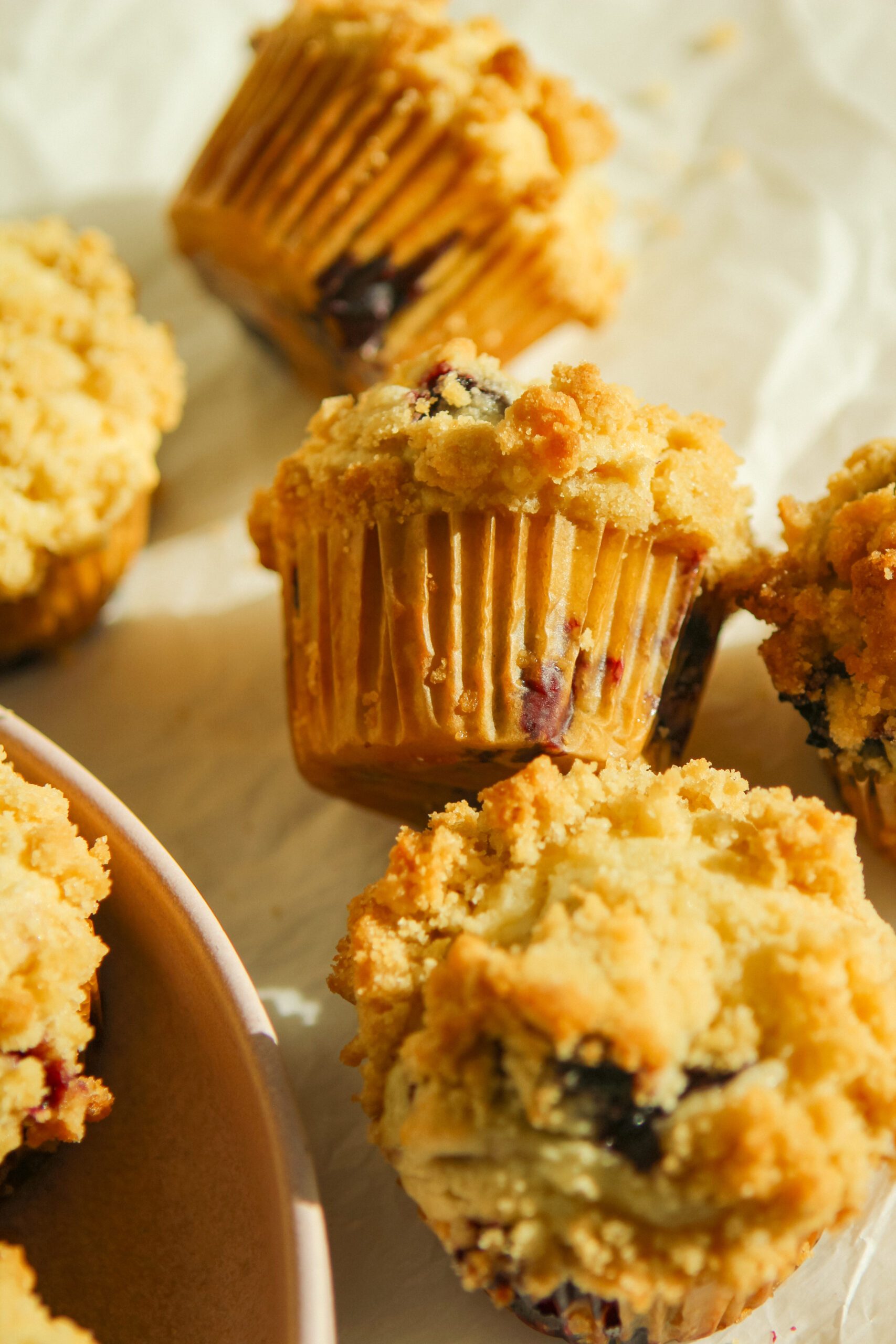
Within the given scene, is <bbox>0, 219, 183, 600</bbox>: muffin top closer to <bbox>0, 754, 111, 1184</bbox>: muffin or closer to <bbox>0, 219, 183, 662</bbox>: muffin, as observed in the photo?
<bbox>0, 219, 183, 662</bbox>: muffin

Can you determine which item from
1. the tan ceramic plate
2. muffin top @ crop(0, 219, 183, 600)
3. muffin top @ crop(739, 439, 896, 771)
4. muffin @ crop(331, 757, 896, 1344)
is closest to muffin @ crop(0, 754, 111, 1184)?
the tan ceramic plate

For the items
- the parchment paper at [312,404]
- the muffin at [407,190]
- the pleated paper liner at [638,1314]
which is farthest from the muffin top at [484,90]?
the pleated paper liner at [638,1314]

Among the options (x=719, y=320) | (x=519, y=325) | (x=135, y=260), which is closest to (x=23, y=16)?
(x=135, y=260)

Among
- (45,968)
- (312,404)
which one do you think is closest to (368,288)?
(312,404)

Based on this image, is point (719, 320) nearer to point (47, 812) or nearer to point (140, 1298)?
point (47, 812)

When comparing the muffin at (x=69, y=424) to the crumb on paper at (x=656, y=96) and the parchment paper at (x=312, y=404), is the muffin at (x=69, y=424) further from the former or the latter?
the crumb on paper at (x=656, y=96)

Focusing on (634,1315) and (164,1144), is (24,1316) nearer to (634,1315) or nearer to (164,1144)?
(164,1144)
